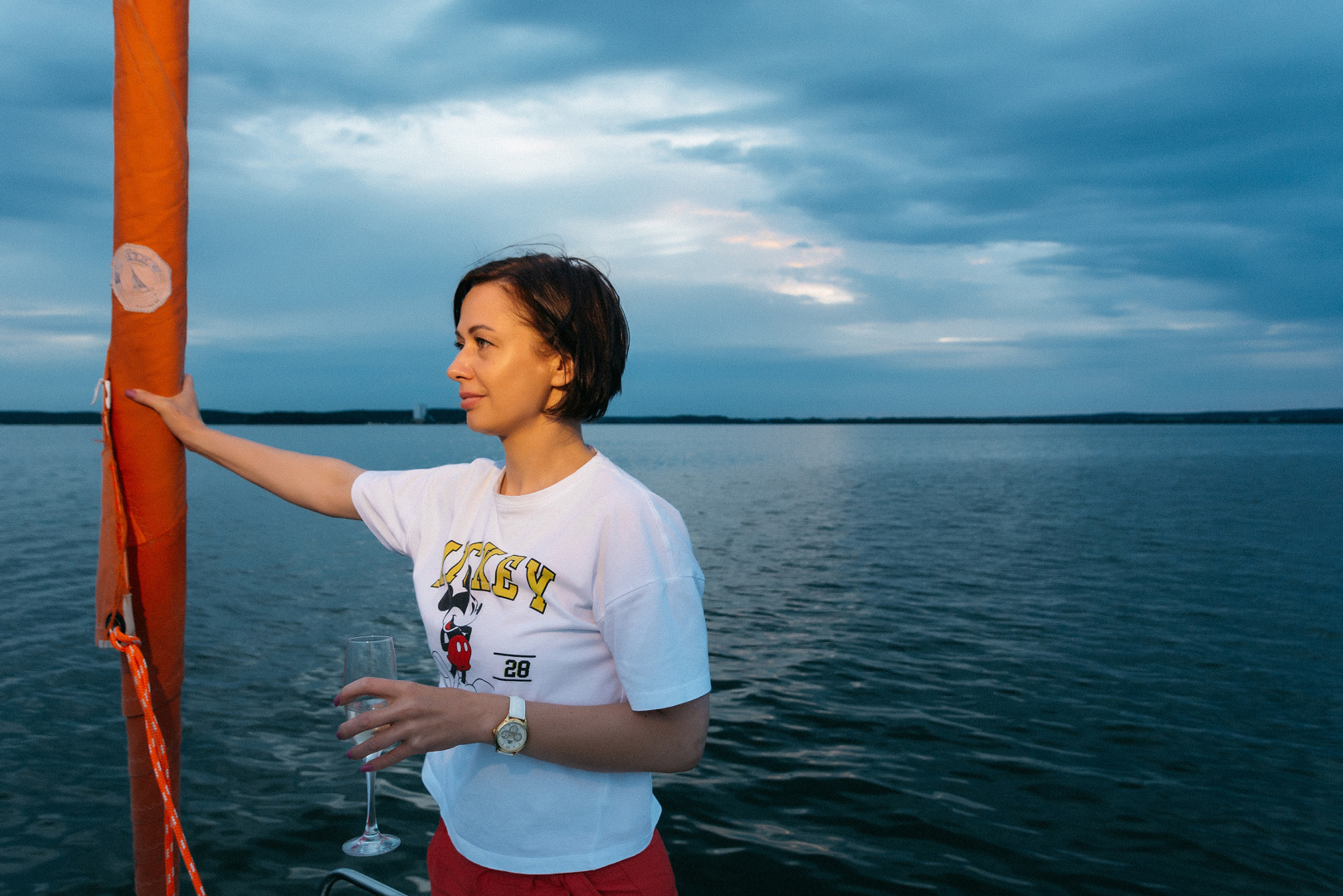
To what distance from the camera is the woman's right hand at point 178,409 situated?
2338 mm

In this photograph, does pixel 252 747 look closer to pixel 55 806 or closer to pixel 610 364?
pixel 55 806

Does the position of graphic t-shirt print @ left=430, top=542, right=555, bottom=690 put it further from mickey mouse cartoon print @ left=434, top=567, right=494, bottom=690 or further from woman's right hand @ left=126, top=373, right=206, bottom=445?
woman's right hand @ left=126, top=373, right=206, bottom=445

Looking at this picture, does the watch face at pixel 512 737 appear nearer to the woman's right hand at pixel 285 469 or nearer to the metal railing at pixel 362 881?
the woman's right hand at pixel 285 469

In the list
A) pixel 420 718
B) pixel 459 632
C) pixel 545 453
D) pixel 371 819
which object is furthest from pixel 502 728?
pixel 371 819

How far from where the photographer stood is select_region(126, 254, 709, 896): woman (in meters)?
1.76

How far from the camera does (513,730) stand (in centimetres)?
175

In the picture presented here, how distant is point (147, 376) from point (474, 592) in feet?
3.97

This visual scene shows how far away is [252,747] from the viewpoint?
33.6 feet

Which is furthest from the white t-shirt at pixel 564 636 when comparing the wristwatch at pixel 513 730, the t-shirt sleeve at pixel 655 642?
the wristwatch at pixel 513 730

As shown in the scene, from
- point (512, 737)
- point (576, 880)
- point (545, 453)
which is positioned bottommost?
point (576, 880)

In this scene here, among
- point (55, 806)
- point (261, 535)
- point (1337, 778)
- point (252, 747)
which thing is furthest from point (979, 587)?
point (261, 535)

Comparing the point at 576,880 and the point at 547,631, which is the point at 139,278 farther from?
the point at 576,880

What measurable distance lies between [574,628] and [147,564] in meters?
1.45

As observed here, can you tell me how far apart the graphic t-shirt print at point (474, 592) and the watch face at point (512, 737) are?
0.61ft
